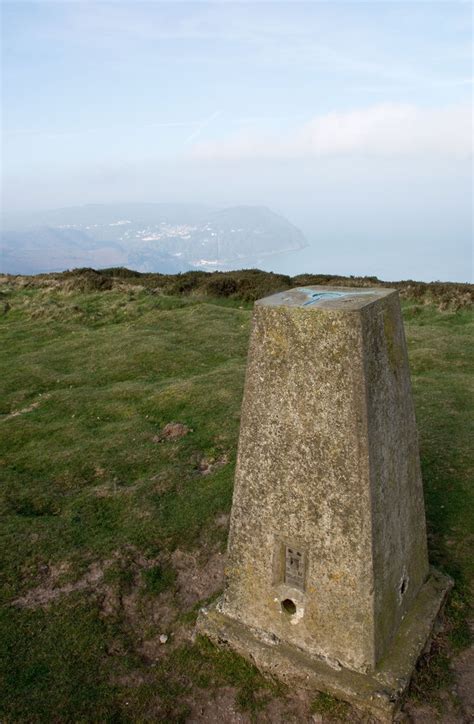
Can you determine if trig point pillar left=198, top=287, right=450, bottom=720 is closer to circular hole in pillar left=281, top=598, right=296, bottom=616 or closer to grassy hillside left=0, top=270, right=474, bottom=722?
circular hole in pillar left=281, top=598, right=296, bottom=616

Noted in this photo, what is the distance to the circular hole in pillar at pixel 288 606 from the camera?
614cm

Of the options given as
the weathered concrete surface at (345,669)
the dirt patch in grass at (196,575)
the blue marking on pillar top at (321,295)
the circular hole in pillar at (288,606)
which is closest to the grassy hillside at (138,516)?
the dirt patch in grass at (196,575)

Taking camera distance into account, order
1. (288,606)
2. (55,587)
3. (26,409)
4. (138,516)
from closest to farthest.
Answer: (288,606) → (55,587) → (138,516) → (26,409)

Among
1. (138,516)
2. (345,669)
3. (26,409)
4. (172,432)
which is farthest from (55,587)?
(26,409)

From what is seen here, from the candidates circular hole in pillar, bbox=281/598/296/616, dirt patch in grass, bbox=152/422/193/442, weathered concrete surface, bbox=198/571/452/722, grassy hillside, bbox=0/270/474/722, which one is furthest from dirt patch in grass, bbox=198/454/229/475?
circular hole in pillar, bbox=281/598/296/616

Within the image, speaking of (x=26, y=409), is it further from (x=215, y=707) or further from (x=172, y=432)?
(x=215, y=707)

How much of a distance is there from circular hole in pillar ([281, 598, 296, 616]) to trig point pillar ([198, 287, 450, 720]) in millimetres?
12

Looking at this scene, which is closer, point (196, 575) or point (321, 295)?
point (321, 295)

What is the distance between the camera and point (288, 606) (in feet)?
20.3

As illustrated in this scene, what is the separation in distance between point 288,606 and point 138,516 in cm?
410

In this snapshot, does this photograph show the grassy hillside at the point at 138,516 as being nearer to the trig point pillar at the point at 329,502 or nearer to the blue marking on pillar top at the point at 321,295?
the trig point pillar at the point at 329,502

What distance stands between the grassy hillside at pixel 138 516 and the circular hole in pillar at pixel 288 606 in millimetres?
820

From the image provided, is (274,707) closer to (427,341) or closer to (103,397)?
(103,397)

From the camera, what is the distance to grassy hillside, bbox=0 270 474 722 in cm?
627
